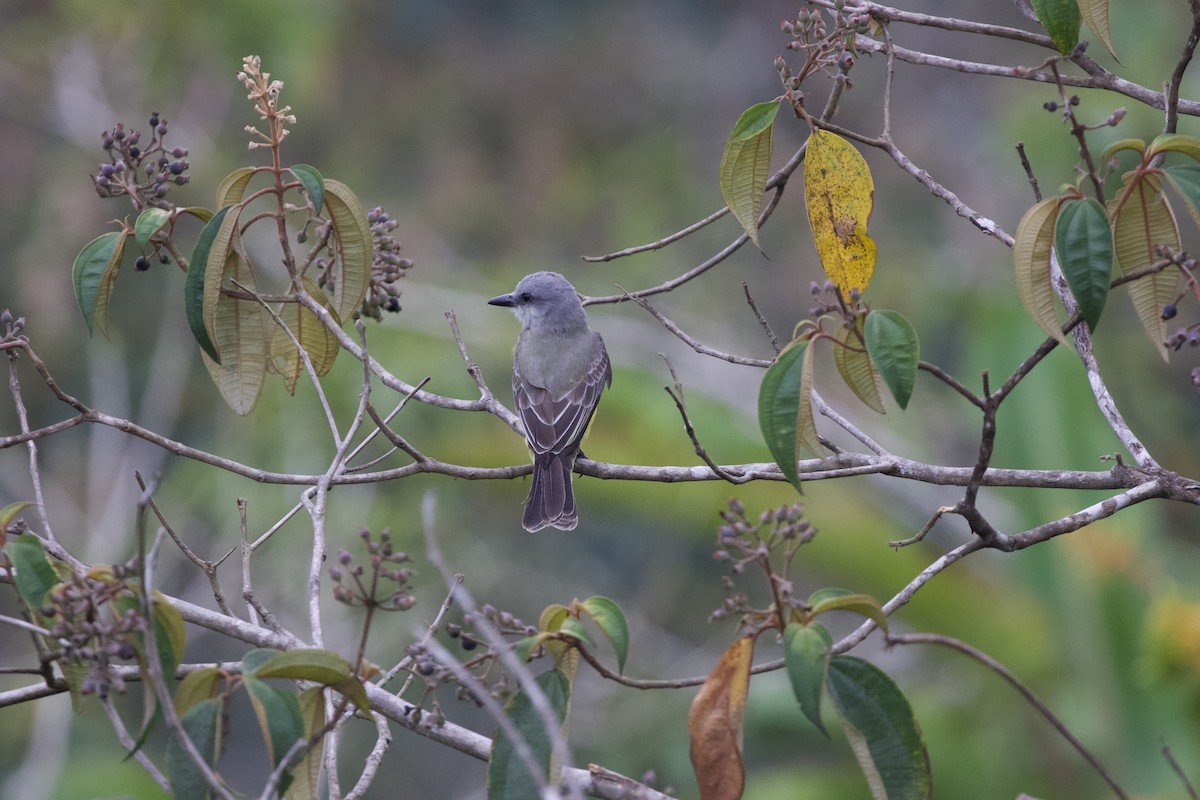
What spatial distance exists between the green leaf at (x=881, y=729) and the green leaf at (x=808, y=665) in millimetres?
164

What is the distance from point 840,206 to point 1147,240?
678 millimetres

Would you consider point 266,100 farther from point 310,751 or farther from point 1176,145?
point 1176,145

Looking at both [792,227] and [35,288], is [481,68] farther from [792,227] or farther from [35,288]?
[35,288]

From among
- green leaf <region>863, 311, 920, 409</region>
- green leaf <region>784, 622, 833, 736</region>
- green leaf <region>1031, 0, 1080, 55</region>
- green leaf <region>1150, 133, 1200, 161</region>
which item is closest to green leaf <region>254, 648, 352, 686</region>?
green leaf <region>784, 622, 833, 736</region>

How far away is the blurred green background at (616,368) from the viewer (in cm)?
668

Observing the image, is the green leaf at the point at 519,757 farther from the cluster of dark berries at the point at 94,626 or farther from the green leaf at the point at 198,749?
the cluster of dark berries at the point at 94,626

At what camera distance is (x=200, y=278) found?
2.94m

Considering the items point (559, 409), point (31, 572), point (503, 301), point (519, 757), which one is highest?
point (503, 301)

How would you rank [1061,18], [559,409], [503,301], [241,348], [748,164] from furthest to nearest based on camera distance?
[503,301], [559,409], [241,348], [748,164], [1061,18]

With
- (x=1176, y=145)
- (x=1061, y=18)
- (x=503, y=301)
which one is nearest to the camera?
(x=1176, y=145)

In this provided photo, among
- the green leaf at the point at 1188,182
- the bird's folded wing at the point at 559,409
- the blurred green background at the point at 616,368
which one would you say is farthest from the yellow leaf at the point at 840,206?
the blurred green background at the point at 616,368

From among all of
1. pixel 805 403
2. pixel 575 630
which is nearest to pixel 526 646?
pixel 575 630

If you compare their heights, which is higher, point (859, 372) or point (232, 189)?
point (232, 189)

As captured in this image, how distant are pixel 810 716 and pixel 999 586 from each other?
5927 mm
